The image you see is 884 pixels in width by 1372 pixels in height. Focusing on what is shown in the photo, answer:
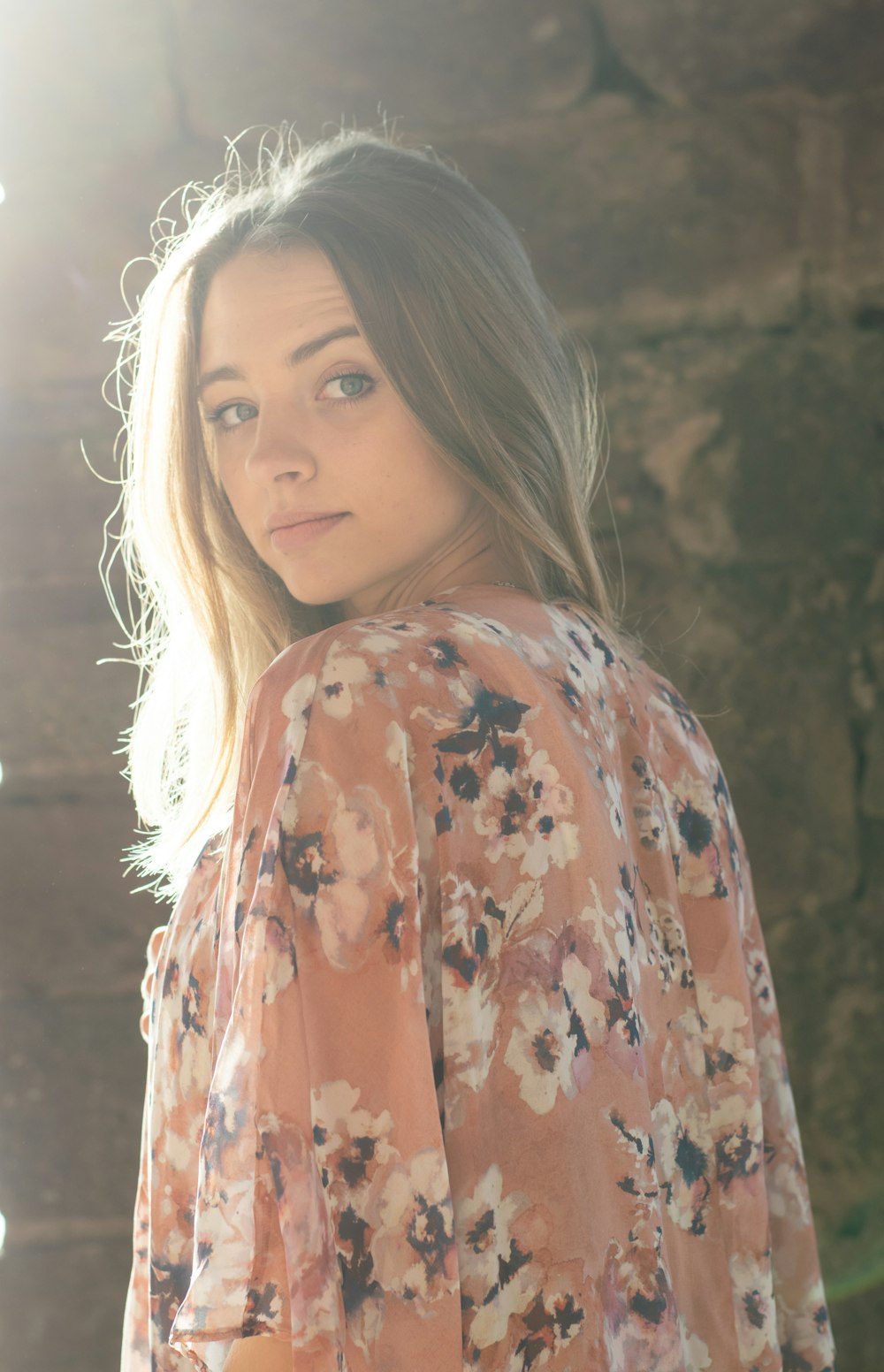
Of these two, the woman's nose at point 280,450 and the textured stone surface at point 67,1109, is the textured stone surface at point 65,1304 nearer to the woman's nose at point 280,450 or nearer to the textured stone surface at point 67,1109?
the textured stone surface at point 67,1109

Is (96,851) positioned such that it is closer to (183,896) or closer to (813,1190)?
(183,896)

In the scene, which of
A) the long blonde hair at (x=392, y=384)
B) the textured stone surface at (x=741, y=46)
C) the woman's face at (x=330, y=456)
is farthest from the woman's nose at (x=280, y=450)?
the textured stone surface at (x=741, y=46)

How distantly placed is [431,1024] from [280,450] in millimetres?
581

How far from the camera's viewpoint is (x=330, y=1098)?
2.68ft

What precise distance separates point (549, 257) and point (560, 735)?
1.18m

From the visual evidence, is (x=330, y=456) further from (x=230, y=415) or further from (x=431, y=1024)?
(x=431, y=1024)

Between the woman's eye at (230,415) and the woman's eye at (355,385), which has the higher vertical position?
the woman's eye at (230,415)

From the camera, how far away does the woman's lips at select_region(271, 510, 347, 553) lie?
116 centimetres

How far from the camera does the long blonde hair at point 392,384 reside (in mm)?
1150

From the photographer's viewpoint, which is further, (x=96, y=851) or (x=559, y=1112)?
(x=96, y=851)

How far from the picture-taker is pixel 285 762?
2.81ft

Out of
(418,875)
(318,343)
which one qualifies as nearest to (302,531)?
(318,343)

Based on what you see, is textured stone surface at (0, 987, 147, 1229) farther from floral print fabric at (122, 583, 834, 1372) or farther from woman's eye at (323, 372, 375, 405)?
woman's eye at (323, 372, 375, 405)

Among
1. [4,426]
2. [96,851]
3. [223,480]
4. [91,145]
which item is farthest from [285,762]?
[91,145]
